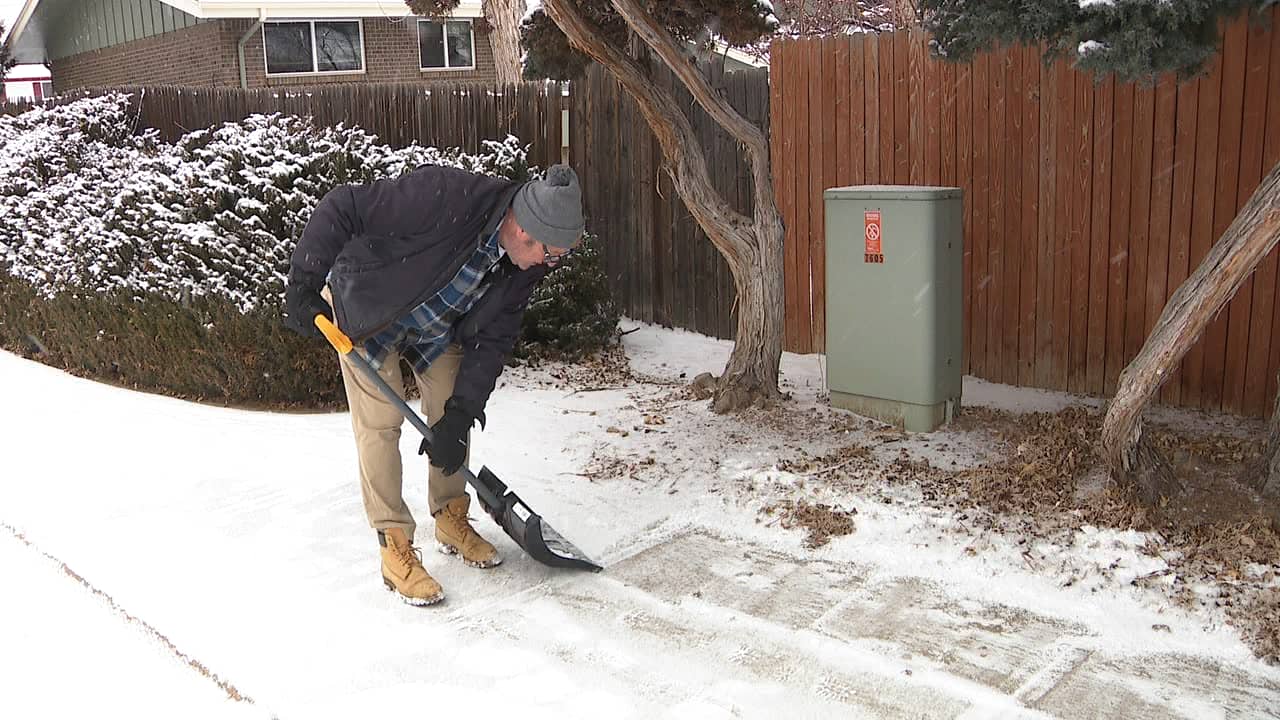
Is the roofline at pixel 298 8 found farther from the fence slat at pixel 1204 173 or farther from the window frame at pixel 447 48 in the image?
the fence slat at pixel 1204 173

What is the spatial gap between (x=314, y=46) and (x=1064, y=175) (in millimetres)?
16609

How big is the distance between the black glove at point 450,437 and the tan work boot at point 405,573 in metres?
0.40

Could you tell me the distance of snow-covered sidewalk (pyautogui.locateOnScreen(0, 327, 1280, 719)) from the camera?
354 centimetres

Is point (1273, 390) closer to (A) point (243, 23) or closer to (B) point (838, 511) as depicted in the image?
(B) point (838, 511)

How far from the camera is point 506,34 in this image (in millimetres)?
12359

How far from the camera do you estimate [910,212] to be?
5.63 m

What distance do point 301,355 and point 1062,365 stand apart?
182 inches

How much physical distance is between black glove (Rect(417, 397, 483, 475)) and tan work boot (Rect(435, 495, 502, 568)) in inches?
20.7

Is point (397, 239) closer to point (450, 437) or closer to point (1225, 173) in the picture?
point (450, 437)

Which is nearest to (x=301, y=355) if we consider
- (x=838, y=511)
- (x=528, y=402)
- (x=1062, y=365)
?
(x=528, y=402)

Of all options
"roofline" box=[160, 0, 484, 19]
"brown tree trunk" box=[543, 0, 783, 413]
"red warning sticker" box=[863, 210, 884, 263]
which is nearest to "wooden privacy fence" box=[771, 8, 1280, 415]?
"brown tree trunk" box=[543, 0, 783, 413]

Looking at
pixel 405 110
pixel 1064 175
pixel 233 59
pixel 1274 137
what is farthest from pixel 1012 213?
pixel 233 59

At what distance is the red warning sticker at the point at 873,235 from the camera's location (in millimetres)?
5762

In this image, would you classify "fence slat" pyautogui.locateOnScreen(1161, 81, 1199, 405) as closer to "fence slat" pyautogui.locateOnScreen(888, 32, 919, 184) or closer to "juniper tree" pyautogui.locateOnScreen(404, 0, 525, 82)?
"fence slat" pyautogui.locateOnScreen(888, 32, 919, 184)
